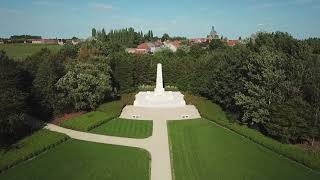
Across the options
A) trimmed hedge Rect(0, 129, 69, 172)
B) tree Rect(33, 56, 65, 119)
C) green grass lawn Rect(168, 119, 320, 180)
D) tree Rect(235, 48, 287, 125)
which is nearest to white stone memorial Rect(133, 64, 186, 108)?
tree Rect(33, 56, 65, 119)

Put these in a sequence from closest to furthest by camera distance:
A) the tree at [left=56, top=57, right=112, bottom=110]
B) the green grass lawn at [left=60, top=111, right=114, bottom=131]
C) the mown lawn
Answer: the mown lawn, the green grass lawn at [left=60, top=111, right=114, bottom=131], the tree at [left=56, top=57, right=112, bottom=110]

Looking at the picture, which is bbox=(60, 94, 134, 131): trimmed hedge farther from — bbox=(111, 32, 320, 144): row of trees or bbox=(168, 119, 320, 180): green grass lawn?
bbox=(111, 32, 320, 144): row of trees

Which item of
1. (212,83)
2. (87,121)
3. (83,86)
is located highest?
(83,86)

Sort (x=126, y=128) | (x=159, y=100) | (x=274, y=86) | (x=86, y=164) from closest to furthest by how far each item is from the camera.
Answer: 1. (x=86, y=164)
2. (x=274, y=86)
3. (x=126, y=128)
4. (x=159, y=100)

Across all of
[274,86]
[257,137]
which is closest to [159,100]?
[274,86]

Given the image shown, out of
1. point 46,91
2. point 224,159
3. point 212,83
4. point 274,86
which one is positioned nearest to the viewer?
point 224,159

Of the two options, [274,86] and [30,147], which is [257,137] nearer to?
[274,86]

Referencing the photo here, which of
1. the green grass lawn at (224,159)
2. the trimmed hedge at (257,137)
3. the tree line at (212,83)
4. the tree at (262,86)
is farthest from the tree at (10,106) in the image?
the tree at (262,86)
